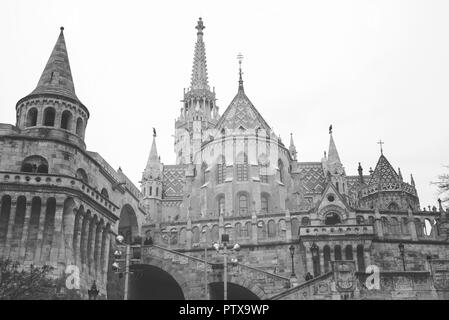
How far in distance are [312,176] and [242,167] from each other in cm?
1429

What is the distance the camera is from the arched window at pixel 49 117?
110 feet

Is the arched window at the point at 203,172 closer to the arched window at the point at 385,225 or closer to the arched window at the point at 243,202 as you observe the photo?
the arched window at the point at 243,202

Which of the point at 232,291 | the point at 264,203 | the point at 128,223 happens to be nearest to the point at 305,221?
the point at 232,291

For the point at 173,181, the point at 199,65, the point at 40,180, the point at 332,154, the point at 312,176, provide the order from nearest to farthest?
the point at 40,180 → the point at 332,154 → the point at 312,176 → the point at 173,181 → the point at 199,65

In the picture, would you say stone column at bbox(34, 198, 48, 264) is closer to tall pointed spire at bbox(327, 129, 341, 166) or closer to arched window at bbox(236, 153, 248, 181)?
arched window at bbox(236, 153, 248, 181)

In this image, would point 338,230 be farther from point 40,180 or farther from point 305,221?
point 40,180

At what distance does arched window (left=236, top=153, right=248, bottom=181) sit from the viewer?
49531 millimetres

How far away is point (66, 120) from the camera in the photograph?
34000 millimetres

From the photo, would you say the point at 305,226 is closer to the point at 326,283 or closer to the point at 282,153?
the point at 326,283

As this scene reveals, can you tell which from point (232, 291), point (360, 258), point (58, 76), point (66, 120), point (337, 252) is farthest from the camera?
point (337, 252)

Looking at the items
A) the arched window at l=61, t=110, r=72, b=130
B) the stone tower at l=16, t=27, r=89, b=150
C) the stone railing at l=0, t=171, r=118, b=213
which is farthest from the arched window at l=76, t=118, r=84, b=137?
the stone railing at l=0, t=171, r=118, b=213
